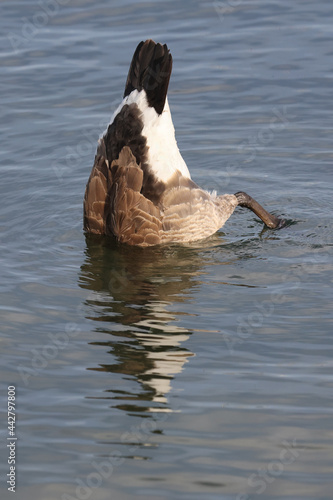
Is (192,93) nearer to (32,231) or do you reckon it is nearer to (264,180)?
(264,180)

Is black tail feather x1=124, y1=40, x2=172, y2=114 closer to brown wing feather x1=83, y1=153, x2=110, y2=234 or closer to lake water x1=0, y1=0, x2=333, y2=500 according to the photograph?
brown wing feather x1=83, y1=153, x2=110, y2=234

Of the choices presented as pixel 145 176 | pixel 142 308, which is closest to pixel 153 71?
pixel 145 176

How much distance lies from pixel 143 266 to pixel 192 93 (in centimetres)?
460

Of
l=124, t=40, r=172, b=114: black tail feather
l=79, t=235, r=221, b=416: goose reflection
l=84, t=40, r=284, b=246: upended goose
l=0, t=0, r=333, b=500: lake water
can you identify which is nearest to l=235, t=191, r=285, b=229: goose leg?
l=0, t=0, r=333, b=500: lake water

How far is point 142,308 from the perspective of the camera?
26.8ft

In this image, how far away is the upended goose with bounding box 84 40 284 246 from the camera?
29.8 ft

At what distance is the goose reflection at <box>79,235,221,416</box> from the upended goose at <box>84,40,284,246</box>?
0.25 m

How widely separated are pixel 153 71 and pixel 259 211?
6.68 ft

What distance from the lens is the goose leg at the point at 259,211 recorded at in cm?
998

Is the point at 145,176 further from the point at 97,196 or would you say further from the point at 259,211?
the point at 259,211

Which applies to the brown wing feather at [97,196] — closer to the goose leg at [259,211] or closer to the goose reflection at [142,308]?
the goose reflection at [142,308]

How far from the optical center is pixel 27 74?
13.6 meters

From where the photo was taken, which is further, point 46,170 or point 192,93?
point 192,93

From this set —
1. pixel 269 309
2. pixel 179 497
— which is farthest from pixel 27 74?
pixel 179 497
